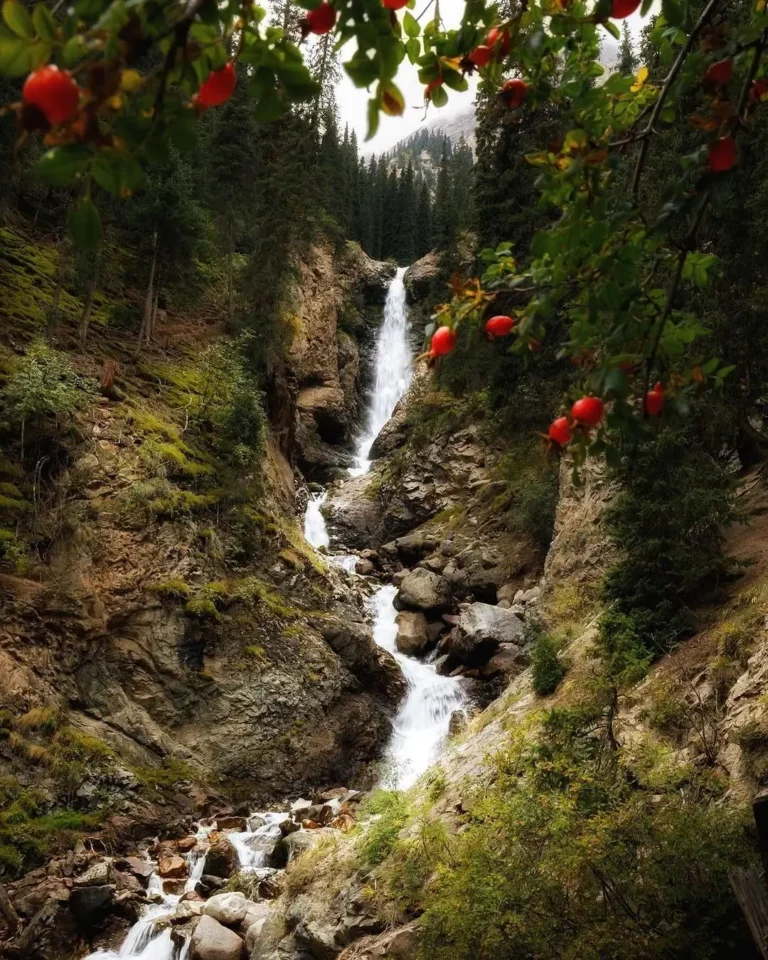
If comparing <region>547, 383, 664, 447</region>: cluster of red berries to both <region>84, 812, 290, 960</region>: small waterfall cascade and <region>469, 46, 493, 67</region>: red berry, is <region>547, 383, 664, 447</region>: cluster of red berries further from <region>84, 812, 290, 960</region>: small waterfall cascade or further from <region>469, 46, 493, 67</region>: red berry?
<region>84, 812, 290, 960</region>: small waterfall cascade

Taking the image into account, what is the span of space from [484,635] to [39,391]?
37.8ft

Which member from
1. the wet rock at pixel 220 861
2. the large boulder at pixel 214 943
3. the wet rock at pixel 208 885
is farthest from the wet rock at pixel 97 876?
the large boulder at pixel 214 943

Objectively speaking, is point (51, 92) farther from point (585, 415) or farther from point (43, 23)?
point (585, 415)

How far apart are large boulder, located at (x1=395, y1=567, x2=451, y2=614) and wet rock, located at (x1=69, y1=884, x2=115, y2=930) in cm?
1198

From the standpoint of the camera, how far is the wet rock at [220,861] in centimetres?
1026

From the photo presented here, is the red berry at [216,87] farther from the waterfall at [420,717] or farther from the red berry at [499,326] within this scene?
the waterfall at [420,717]

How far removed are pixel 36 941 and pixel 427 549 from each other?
16546 millimetres

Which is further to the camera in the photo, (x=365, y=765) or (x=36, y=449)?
(x=365, y=765)

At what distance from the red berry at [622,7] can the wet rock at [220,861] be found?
11.5 m

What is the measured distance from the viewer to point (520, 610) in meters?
18.2

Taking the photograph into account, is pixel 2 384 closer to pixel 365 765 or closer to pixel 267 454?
pixel 267 454

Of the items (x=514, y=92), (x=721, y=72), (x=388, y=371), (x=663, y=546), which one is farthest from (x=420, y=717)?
(x=388, y=371)

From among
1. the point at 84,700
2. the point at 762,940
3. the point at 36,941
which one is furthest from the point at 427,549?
the point at 762,940

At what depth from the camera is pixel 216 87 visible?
160 centimetres
